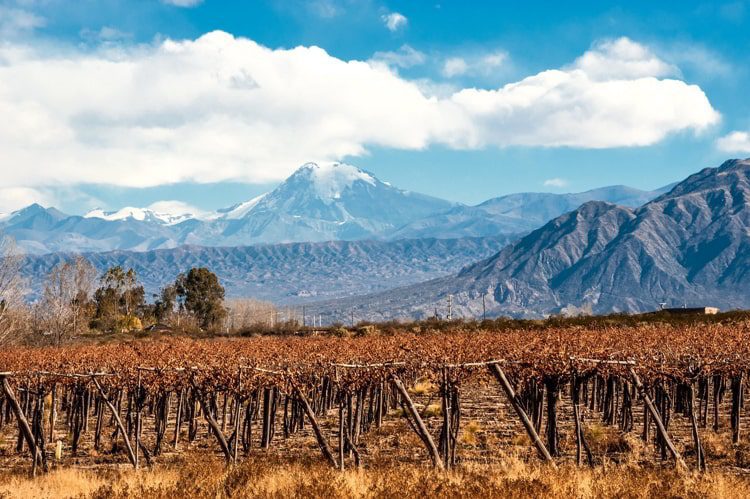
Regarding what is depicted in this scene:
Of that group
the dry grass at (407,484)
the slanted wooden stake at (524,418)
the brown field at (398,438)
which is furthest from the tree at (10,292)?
the slanted wooden stake at (524,418)

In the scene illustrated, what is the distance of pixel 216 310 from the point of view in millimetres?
137750

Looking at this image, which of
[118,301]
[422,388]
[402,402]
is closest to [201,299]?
[118,301]

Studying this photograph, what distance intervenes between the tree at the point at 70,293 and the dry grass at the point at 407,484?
7792 cm

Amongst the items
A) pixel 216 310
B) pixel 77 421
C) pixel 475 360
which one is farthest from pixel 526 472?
pixel 216 310

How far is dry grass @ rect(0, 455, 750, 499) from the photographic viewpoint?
16844 millimetres

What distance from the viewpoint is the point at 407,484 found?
17859mm

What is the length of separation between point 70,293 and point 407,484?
345 ft

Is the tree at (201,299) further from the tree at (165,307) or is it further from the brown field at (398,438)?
the brown field at (398,438)

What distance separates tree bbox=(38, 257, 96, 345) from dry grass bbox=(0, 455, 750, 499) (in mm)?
77924

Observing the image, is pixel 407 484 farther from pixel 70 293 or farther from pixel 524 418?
pixel 70 293

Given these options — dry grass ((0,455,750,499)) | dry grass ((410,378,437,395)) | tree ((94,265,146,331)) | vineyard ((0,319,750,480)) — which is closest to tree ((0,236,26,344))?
tree ((94,265,146,331))

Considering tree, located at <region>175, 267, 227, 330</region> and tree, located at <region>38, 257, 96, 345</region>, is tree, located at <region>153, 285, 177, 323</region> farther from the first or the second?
tree, located at <region>38, 257, 96, 345</region>

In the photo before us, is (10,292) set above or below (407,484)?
above

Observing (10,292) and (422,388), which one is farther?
(10,292)
